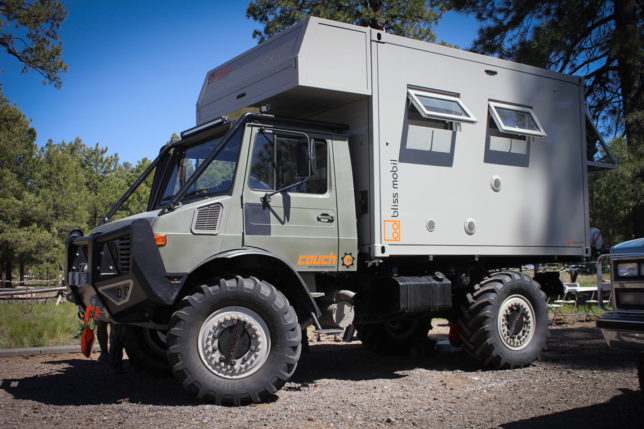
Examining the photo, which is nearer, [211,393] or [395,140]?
[211,393]

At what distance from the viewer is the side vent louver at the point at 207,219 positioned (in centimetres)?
582

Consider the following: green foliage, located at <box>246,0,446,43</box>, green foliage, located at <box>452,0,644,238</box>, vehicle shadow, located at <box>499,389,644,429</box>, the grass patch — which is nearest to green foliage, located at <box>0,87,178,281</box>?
green foliage, located at <box>246,0,446,43</box>

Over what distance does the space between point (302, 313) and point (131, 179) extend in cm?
4041

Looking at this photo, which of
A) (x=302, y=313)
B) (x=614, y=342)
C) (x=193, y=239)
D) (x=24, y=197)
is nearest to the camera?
(x=614, y=342)

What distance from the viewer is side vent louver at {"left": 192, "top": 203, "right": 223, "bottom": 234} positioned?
5.82 metres

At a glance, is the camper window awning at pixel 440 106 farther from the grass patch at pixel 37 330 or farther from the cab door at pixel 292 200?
the grass patch at pixel 37 330

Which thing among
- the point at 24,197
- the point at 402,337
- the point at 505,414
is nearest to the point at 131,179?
the point at 24,197

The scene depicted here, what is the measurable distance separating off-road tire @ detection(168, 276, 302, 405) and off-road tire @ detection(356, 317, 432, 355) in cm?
332

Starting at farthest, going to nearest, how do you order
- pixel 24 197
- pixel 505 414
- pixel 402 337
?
pixel 24 197 < pixel 402 337 < pixel 505 414

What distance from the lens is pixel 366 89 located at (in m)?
6.77

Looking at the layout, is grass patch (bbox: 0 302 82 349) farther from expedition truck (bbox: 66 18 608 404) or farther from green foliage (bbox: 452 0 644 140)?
green foliage (bbox: 452 0 644 140)

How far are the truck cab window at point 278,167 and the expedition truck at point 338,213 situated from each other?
19 mm

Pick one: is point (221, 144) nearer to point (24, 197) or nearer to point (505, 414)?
point (505, 414)

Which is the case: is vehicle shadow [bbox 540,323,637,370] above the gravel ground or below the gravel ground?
above
